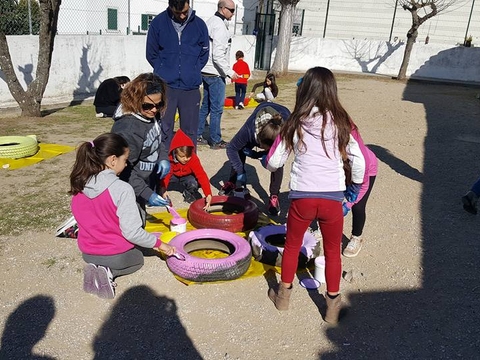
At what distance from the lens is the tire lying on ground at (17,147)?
6086mm

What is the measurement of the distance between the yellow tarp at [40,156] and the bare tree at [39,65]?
2352 mm

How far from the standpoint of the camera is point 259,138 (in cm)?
409

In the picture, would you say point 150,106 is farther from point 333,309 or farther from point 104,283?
point 333,309

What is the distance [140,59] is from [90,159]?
11621 millimetres

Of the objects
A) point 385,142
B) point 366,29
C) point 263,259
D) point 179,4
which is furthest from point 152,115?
point 366,29

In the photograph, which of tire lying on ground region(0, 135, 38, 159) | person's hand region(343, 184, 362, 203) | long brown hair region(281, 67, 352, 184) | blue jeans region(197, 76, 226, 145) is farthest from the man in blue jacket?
long brown hair region(281, 67, 352, 184)

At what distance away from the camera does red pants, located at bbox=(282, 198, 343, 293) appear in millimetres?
2842

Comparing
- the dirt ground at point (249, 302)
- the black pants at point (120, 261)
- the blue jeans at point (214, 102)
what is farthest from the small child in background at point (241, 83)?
the black pants at point (120, 261)

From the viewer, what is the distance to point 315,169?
110 inches

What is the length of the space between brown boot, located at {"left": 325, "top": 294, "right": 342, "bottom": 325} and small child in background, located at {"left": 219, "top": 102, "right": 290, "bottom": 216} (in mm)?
1487

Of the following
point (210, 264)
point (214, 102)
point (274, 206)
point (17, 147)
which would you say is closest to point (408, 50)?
point (214, 102)

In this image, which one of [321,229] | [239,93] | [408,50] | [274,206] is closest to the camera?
[321,229]

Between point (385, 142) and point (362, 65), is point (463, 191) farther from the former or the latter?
point (362, 65)

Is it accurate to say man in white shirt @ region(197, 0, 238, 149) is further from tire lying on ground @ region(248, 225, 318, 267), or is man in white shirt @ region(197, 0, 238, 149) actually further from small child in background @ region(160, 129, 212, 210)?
tire lying on ground @ region(248, 225, 318, 267)
